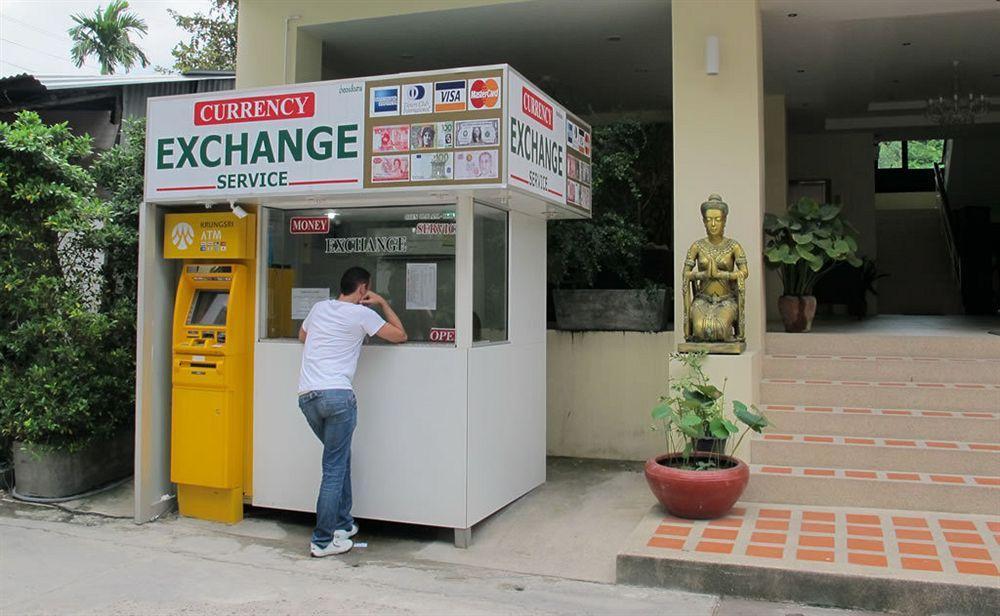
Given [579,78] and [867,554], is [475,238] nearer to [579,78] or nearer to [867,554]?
[867,554]

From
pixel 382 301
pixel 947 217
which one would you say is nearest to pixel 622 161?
pixel 382 301

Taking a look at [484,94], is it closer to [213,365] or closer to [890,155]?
[213,365]

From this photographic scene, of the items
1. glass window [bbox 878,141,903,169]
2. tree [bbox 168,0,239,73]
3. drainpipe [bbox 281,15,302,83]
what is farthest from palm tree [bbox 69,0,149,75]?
glass window [bbox 878,141,903,169]

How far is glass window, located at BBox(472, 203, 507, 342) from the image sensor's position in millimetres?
4977

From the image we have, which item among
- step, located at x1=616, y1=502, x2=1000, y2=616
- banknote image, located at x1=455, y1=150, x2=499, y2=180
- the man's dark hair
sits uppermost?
banknote image, located at x1=455, y1=150, x2=499, y2=180

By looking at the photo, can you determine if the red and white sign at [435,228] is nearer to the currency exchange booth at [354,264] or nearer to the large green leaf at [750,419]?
the currency exchange booth at [354,264]

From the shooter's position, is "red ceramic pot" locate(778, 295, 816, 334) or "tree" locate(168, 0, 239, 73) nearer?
"red ceramic pot" locate(778, 295, 816, 334)

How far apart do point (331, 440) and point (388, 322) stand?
0.79m

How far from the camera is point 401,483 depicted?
4898mm

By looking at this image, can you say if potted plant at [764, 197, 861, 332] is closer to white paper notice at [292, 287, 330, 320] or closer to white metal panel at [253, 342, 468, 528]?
white metal panel at [253, 342, 468, 528]

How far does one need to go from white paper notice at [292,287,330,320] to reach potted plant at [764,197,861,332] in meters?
3.87

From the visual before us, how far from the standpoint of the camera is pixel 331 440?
4.67 metres

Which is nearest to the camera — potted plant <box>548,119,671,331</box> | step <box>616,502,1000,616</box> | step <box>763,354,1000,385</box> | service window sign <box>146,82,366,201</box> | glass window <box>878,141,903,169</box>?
step <box>616,502,1000,616</box>

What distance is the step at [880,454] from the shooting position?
5.02 metres
